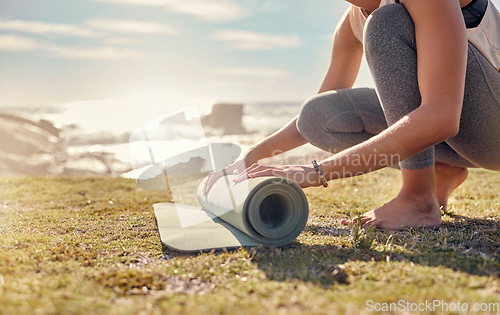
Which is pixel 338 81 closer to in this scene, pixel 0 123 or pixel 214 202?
pixel 214 202

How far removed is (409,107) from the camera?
6.89 feet

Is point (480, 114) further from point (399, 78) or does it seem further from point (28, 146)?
point (28, 146)

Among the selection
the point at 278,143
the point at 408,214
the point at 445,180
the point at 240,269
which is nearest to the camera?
the point at 240,269

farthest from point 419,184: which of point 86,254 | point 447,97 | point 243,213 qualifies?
point 86,254

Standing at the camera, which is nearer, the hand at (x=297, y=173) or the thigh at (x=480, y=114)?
the hand at (x=297, y=173)


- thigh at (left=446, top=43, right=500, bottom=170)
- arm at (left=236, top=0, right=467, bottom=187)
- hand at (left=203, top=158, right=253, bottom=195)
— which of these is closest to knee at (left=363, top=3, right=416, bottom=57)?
arm at (left=236, top=0, right=467, bottom=187)

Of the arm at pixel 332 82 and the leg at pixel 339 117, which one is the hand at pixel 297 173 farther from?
the leg at pixel 339 117

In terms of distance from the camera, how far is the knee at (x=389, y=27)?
2057mm

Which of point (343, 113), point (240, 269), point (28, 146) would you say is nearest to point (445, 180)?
point (343, 113)

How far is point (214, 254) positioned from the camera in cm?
183

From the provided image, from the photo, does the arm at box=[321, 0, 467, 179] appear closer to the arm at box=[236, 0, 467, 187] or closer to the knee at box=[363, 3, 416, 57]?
the arm at box=[236, 0, 467, 187]

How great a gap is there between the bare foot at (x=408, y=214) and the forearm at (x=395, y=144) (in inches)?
21.9

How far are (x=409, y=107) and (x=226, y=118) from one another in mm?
21573

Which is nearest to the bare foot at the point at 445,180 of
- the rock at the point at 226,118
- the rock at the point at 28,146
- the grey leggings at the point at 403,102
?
the grey leggings at the point at 403,102
